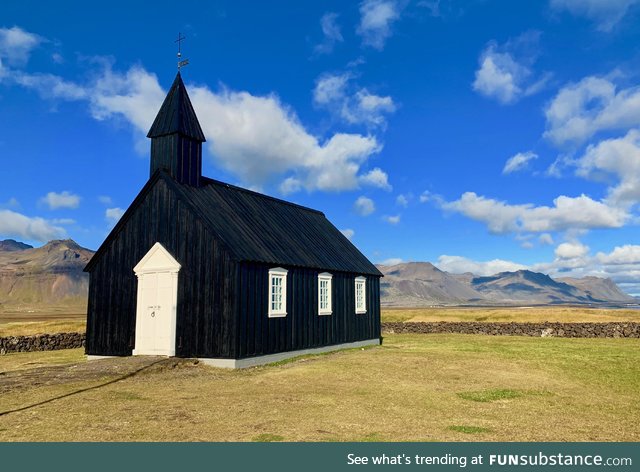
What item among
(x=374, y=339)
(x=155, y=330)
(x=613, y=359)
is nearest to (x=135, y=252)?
(x=155, y=330)

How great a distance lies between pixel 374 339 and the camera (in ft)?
102

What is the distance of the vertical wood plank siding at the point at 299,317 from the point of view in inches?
804

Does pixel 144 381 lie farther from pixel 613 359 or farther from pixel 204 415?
pixel 613 359

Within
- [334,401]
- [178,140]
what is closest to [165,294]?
[178,140]

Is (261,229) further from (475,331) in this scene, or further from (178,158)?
(475,331)

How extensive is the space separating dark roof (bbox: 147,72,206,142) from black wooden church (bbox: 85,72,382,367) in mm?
61

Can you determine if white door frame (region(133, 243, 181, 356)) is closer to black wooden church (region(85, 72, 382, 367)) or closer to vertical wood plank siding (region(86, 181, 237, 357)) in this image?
black wooden church (region(85, 72, 382, 367))

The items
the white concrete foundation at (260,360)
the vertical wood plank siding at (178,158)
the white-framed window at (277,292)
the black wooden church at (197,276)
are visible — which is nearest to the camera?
the white concrete foundation at (260,360)

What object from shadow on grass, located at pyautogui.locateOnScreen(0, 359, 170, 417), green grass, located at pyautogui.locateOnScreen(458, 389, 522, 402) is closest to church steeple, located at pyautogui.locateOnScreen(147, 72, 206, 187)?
shadow on grass, located at pyautogui.locateOnScreen(0, 359, 170, 417)

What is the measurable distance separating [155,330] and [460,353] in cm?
1407

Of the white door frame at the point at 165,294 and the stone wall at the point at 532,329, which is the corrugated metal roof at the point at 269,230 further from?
the stone wall at the point at 532,329

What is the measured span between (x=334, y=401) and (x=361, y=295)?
16.8 m

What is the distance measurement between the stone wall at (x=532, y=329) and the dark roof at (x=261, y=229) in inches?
552

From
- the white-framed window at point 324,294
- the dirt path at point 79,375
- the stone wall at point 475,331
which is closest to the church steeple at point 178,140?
the white-framed window at point 324,294
